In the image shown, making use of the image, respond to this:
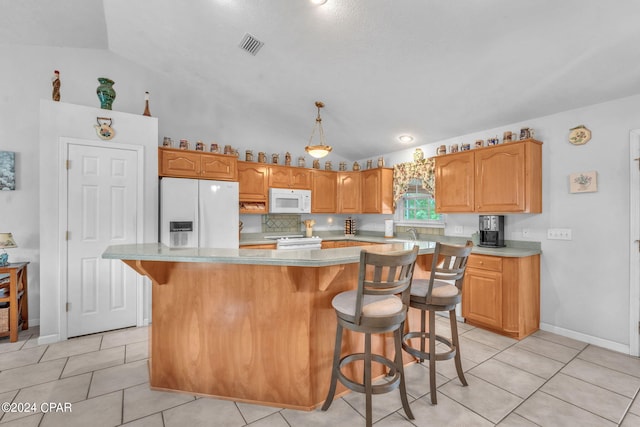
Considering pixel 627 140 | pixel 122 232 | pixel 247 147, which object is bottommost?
pixel 122 232

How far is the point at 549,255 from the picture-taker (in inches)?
128

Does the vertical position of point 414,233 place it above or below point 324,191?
below

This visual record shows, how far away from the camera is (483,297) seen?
10.8 ft

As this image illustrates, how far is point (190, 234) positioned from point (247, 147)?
1.85 m

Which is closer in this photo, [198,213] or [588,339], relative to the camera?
[588,339]

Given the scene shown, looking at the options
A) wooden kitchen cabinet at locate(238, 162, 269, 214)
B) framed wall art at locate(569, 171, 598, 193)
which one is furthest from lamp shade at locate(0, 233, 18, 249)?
framed wall art at locate(569, 171, 598, 193)

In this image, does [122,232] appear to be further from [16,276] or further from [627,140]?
[627,140]

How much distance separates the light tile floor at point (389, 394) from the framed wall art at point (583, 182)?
1562 millimetres

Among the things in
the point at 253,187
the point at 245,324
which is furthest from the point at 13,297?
the point at 253,187

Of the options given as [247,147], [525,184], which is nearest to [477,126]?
[525,184]

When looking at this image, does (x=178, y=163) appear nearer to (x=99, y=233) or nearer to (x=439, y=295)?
(x=99, y=233)

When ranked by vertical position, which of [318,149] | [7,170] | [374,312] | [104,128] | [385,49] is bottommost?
[374,312]

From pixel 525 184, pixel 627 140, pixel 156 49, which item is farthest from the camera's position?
pixel 156 49

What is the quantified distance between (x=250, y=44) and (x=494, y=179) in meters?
3.12
